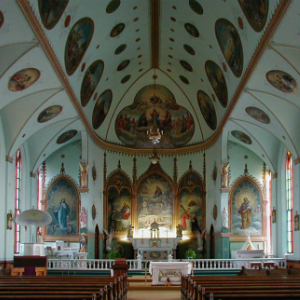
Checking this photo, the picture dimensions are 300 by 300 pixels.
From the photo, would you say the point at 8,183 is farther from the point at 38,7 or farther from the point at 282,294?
the point at 282,294

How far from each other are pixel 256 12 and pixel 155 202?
18252 millimetres

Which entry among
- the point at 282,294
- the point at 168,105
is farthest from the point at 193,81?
the point at 282,294

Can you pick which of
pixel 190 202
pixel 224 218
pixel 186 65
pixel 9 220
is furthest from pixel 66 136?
pixel 224 218

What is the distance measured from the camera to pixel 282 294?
8.76 metres

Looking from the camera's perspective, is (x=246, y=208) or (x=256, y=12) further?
(x=246, y=208)

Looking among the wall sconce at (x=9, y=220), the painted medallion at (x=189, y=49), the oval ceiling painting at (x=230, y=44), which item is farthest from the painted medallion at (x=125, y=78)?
the wall sconce at (x=9, y=220)

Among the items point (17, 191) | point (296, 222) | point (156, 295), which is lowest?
point (156, 295)

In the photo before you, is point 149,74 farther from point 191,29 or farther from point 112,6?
point 112,6

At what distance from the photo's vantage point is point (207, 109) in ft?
97.7

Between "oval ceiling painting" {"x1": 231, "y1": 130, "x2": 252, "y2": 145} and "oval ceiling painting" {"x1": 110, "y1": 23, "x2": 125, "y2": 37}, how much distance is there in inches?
379

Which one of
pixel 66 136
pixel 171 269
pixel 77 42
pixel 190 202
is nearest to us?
pixel 171 269

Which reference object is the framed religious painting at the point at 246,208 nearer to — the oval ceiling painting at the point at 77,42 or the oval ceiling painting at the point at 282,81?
the oval ceiling painting at the point at 282,81

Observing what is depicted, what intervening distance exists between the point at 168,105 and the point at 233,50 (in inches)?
487

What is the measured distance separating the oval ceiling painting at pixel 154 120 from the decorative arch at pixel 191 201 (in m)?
2.48
